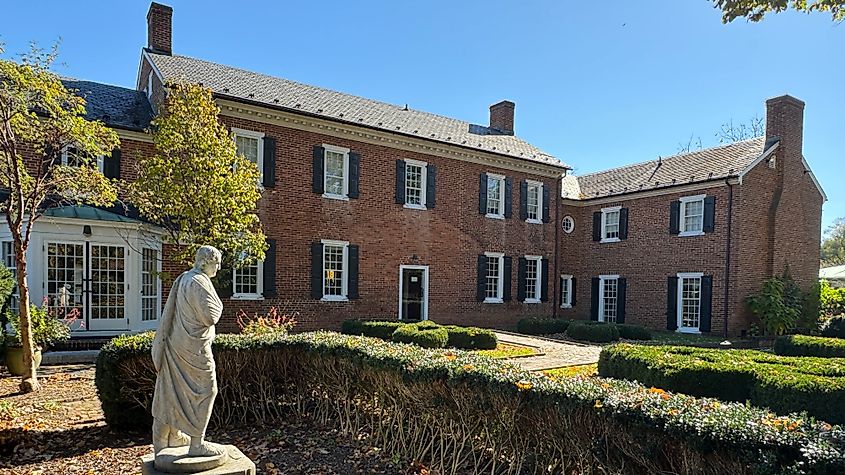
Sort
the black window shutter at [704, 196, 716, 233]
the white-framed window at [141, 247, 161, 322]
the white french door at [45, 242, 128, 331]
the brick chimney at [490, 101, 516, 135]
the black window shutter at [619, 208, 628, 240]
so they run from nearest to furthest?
A: the white french door at [45, 242, 128, 331] < the white-framed window at [141, 247, 161, 322] < the black window shutter at [704, 196, 716, 233] < the black window shutter at [619, 208, 628, 240] < the brick chimney at [490, 101, 516, 135]

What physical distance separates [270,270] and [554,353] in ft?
25.5

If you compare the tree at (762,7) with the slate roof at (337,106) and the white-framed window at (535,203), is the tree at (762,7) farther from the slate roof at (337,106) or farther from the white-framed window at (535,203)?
the white-framed window at (535,203)

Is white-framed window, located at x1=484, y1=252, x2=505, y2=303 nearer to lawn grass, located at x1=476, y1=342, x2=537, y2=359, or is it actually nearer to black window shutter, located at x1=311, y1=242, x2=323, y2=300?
lawn grass, located at x1=476, y1=342, x2=537, y2=359

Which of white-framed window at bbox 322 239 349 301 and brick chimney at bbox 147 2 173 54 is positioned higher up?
brick chimney at bbox 147 2 173 54

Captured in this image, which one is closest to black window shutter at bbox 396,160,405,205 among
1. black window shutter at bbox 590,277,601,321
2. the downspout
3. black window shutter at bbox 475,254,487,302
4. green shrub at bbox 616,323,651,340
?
black window shutter at bbox 475,254,487,302

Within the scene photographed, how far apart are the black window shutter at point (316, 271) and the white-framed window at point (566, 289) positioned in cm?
1174

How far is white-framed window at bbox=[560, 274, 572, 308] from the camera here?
2255 cm

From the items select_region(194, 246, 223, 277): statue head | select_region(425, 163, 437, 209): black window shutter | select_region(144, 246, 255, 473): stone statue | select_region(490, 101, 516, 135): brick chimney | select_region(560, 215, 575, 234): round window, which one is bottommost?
select_region(144, 246, 255, 473): stone statue

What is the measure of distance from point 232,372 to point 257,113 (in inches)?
357

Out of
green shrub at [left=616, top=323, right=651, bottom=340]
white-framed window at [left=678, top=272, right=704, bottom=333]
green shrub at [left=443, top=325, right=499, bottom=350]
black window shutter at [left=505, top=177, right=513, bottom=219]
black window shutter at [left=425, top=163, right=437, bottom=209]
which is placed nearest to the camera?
green shrub at [left=443, top=325, right=499, bottom=350]

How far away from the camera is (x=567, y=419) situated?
398 centimetres

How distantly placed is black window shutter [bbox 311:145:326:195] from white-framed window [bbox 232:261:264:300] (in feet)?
5.95

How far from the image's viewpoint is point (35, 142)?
27.7ft

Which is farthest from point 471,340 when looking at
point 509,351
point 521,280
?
point 521,280
